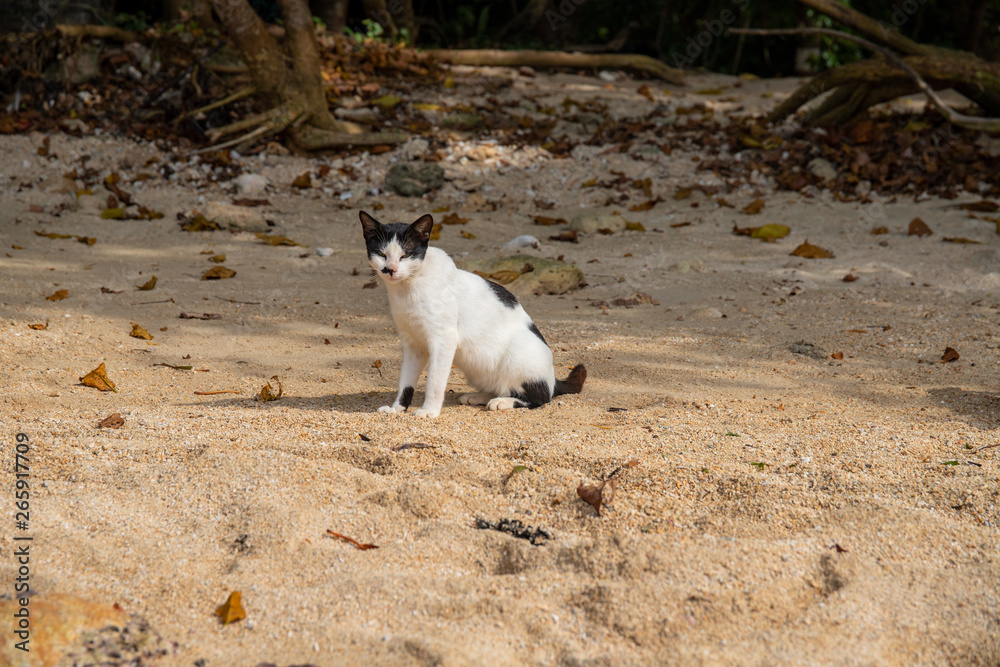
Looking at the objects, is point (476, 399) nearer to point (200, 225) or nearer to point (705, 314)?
point (705, 314)

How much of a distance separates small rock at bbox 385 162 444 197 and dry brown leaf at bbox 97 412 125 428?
17.7 feet

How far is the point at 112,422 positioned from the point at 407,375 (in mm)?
1207

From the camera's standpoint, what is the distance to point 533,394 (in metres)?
3.67

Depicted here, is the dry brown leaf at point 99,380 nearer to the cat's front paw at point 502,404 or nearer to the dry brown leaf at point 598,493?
the cat's front paw at point 502,404

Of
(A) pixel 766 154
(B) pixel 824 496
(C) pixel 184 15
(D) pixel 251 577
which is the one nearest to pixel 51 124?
(C) pixel 184 15

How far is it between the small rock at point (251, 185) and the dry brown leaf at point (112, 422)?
5.31 m

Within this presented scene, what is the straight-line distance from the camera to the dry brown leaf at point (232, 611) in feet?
6.49

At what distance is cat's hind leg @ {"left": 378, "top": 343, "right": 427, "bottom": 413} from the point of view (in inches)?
142

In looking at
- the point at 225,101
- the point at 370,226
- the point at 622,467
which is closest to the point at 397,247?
the point at 370,226

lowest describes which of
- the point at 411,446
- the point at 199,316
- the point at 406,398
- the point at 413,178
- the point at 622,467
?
the point at 199,316

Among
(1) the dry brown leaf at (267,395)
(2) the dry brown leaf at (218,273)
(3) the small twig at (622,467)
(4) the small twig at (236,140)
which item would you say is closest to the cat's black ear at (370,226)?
(1) the dry brown leaf at (267,395)

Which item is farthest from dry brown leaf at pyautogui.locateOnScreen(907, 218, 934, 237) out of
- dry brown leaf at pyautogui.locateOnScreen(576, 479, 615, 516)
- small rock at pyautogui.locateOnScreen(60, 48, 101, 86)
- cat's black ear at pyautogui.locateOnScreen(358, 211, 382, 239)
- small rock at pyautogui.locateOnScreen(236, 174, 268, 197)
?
small rock at pyautogui.locateOnScreen(60, 48, 101, 86)

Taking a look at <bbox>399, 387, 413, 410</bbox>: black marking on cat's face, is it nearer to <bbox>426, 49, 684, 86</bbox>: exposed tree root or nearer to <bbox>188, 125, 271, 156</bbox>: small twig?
<bbox>188, 125, 271, 156</bbox>: small twig

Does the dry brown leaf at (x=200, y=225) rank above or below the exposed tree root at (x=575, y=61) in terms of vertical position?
below
